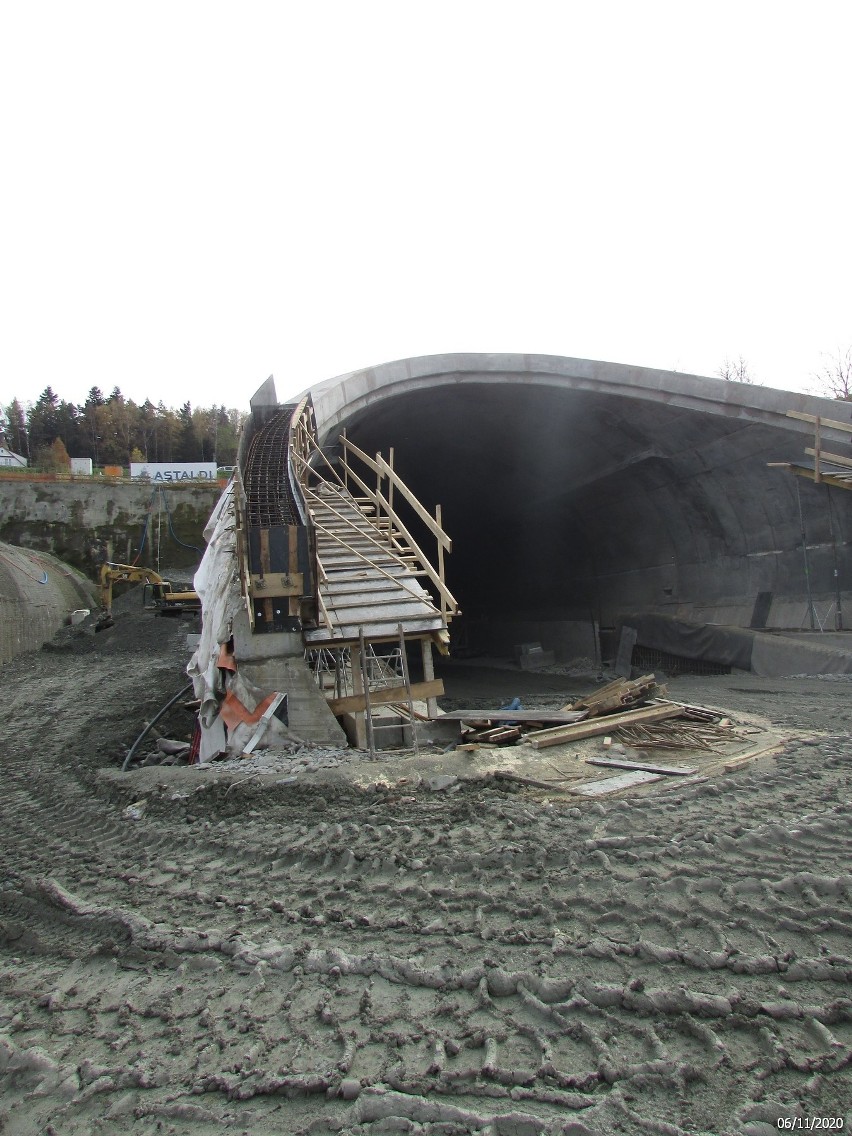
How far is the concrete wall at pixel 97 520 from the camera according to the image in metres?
32.4

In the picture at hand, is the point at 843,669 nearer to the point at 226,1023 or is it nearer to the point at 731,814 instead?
the point at 731,814

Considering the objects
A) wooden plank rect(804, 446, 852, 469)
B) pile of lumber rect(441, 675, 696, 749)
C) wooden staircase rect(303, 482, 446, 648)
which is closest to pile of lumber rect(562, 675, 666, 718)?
pile of lumber rect(441, 675, 696, 749)

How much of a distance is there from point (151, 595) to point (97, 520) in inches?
449

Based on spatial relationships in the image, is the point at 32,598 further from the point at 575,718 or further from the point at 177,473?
the point at 177,473

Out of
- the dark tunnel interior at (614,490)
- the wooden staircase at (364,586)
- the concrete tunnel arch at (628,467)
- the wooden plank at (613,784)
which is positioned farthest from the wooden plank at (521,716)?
Result: the dark tunnel interior at (614,490)

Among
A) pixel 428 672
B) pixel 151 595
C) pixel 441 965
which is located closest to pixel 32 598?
pixel 151 595

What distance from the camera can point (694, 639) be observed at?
1706 cm

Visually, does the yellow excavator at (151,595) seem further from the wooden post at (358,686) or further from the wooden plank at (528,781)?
the wooden plank at (528,781)

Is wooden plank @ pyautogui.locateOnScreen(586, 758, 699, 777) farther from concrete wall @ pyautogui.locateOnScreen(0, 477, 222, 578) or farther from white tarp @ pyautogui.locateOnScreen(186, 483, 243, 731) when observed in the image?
concrete wall @ pyautogui.locateOnScreen(0, 477, 222, 578)

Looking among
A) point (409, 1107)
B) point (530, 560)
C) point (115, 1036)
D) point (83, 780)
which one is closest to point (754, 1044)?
point (409, 1107)

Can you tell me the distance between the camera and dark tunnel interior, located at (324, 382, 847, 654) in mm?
15172

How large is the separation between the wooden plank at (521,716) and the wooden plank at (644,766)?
128 centimetres

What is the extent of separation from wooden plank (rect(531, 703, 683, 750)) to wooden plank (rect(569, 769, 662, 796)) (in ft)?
3.72

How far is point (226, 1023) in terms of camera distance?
2.99 metres
